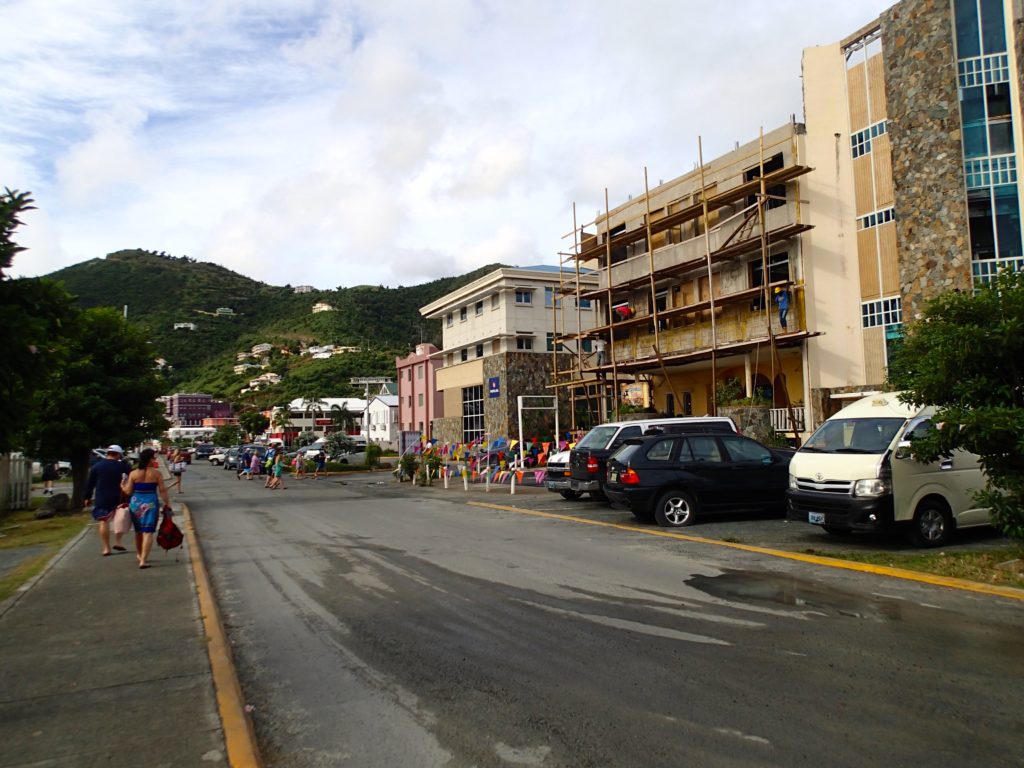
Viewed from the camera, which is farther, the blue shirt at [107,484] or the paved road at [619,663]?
the blue shirt at [107,484]

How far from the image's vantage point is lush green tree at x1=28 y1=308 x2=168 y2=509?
19.8m

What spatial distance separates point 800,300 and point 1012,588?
19160 millimetres

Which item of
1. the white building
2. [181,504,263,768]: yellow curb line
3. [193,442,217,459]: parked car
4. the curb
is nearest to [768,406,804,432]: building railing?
the curb

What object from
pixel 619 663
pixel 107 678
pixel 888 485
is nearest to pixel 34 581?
pixel 107 678

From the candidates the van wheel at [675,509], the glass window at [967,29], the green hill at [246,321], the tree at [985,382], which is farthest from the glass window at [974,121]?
the green hill at [246,321]

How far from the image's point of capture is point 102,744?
14.1 ft

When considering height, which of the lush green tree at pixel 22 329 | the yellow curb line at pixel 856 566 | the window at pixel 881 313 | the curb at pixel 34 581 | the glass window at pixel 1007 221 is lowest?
the yellow curb line at pixel 856 566

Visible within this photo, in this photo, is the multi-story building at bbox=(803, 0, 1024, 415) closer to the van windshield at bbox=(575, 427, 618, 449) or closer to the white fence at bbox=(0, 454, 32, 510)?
the van windshield at bbox=(575, 427, 618, 449)

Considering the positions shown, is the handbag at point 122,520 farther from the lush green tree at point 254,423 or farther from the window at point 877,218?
the lush green tree at point 254,423

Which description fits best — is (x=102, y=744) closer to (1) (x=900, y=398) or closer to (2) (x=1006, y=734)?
(2) (x=1006, y=734)

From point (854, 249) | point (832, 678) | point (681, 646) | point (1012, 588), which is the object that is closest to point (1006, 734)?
point (832, 678)

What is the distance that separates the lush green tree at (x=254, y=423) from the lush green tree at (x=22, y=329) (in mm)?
97314

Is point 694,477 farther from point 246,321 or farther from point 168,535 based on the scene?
point 246,321

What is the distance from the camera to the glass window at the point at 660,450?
14.0 metres
